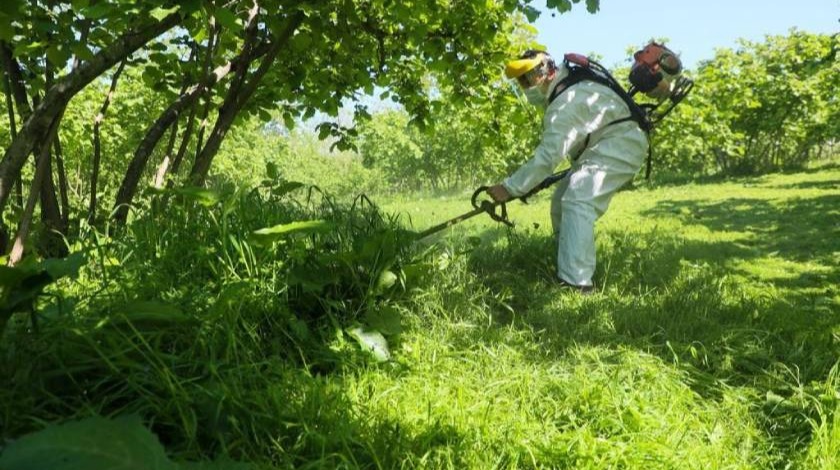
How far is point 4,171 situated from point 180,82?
192 cm

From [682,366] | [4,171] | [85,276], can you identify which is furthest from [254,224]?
[682,366]

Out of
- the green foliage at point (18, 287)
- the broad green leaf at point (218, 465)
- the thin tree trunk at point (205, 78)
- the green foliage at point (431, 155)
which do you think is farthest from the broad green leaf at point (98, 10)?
the green foliage at point (431, 155)

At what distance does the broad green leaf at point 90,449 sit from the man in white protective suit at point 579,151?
281 centimetres

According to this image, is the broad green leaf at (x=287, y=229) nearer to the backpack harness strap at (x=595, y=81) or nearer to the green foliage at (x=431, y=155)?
the backpack harness strap at (x=595, y=81)

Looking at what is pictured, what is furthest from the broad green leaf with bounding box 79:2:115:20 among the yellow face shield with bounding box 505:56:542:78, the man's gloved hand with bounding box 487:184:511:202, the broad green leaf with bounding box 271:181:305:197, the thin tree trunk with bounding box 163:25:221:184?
the yellow face shield with bounding box 505:56:542:78

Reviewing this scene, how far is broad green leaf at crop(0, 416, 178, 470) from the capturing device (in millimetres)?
952

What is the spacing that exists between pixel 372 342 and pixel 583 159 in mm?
2347

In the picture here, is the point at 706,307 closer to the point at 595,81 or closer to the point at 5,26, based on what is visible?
the point at 595,81

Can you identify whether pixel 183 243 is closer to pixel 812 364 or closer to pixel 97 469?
pixel 97 469

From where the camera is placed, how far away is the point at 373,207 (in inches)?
128

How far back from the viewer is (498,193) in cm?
360

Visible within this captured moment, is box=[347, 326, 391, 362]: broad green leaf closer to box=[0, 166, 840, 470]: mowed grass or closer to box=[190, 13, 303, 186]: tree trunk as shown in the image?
box=[0, 166, 840, 470]: mowed grass

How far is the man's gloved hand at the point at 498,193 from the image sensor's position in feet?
11.8

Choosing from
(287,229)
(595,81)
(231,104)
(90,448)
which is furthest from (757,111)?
(90,448)
